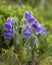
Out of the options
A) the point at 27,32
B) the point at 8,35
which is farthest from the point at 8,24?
the point at 27,32

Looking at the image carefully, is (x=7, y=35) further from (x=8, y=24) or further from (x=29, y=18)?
(x=29, y=18)

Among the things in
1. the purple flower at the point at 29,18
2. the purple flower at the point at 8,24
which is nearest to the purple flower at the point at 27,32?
the purple flower at the point at 29,18

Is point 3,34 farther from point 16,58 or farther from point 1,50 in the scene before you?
point 16,58

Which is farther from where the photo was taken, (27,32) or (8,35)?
(8,35)

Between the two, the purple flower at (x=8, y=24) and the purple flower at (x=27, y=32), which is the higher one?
the purple flower at (x=8, y=24)

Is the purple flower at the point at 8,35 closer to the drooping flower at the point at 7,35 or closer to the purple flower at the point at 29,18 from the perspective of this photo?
the drooping flower at the point at 7,35

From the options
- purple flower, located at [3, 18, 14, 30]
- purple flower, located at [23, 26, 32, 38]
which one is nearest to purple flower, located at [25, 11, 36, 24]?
purple flower, located at [23, 26, 32, 38]

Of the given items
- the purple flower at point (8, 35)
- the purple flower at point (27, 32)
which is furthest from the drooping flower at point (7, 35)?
the purple flower at point (27, 32)

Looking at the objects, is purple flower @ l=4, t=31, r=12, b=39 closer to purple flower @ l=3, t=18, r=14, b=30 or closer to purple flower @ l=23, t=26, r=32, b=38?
purple flower @ l=3, t=18, r=14, b=30

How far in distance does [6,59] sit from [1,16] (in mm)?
768

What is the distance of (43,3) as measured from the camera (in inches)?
330

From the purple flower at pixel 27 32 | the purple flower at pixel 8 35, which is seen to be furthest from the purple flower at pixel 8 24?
the purple flower at pixel 27 32

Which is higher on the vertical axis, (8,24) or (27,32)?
(8,24)

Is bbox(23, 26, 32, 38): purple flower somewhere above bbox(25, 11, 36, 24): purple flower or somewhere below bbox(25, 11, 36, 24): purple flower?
below
